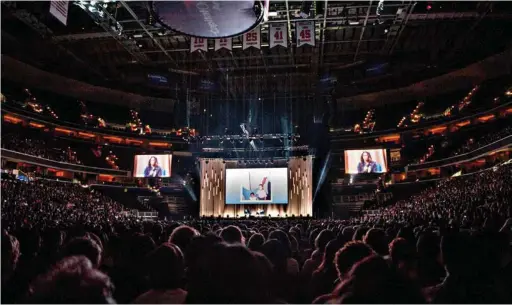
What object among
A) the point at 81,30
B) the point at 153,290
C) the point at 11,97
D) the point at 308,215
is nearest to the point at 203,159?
the point at 308,215

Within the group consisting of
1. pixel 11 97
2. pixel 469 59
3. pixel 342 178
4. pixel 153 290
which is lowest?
pixel 153 290

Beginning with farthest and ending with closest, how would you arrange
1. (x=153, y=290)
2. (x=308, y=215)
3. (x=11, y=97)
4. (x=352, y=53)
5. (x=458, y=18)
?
1. (x=11, y=97)
2. (x=352, y=53)
3. (x=308, y=215)
4. (x=458, y=18)
5. (x=153, y=290)

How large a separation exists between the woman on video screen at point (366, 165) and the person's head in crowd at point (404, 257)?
21.8 meters

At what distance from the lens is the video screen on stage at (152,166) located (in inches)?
1103

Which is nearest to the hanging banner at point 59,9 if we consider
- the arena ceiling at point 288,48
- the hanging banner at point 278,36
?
the arena ceiling at point 288,48

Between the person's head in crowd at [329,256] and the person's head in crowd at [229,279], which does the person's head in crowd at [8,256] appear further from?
the person's head in crowd at [329,256]

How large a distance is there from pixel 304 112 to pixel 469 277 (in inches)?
1316

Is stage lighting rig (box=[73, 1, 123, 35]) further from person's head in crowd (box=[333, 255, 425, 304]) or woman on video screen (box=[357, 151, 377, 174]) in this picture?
person's head in crowd (box=[333, 255, 425, 304])

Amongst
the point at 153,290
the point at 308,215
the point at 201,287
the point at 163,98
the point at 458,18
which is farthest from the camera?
the point at 163,98

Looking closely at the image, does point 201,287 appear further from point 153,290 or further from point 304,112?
point 304,112

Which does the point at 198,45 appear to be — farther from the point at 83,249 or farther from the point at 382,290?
the point at 382,290

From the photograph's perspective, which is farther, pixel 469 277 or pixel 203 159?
pixel 203 159

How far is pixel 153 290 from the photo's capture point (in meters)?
2.93

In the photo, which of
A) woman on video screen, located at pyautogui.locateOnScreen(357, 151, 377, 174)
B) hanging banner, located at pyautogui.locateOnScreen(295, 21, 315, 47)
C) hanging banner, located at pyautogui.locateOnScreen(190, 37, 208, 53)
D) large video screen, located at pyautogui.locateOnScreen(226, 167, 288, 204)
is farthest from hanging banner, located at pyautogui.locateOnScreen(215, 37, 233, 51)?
woman on video screen, located at pyautogui.locateOnScreen(357, 151, 377, 174)
